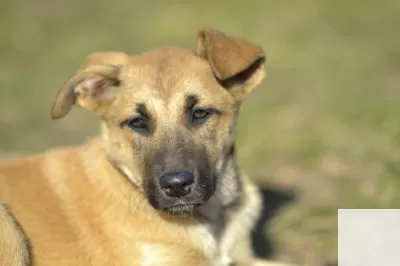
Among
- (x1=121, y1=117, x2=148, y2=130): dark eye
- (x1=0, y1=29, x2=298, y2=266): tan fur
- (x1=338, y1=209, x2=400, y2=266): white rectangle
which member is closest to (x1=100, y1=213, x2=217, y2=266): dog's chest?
(x1=0, y1=29, x2=298, y2=266): tan fur

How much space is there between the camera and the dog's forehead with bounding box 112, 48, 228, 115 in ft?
17.4

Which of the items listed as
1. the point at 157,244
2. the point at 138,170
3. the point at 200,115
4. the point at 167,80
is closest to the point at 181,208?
the point at 157,244

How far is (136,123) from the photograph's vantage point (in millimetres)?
5449

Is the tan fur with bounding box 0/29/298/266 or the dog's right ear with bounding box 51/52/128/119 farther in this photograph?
the dog's right ear with bounding box 51/52/128/119

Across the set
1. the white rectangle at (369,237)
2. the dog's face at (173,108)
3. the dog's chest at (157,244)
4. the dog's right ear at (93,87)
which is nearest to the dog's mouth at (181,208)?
the dog's face at (173,108)

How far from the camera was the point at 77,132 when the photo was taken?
35.4ft

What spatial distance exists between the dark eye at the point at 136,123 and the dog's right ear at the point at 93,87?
31 centimetres

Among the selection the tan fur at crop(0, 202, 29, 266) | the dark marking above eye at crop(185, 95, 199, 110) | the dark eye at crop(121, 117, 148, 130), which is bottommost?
the tan fur at crop(0, 202, 29, 266)

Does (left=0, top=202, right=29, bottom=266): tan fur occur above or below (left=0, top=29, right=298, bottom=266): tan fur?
below

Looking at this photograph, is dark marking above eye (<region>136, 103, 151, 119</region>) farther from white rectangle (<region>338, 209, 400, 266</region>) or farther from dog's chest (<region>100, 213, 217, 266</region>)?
white rectangle (<region>338, 209, 400, 266</region>)

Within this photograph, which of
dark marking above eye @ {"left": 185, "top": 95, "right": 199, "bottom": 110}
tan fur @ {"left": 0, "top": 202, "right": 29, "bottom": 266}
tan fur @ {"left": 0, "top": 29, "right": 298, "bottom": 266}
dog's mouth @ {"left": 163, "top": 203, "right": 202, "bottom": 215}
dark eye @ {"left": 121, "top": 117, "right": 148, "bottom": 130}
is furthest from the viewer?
dark eye @ {"left": 121, "top": 117, "right": 148, "bottom": 130}

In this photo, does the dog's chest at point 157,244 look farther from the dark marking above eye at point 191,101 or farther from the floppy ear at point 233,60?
the floppy ear at point 233,60

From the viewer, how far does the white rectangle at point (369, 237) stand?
19.8 feet

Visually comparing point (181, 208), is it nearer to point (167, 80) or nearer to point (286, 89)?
point (167, 80)
